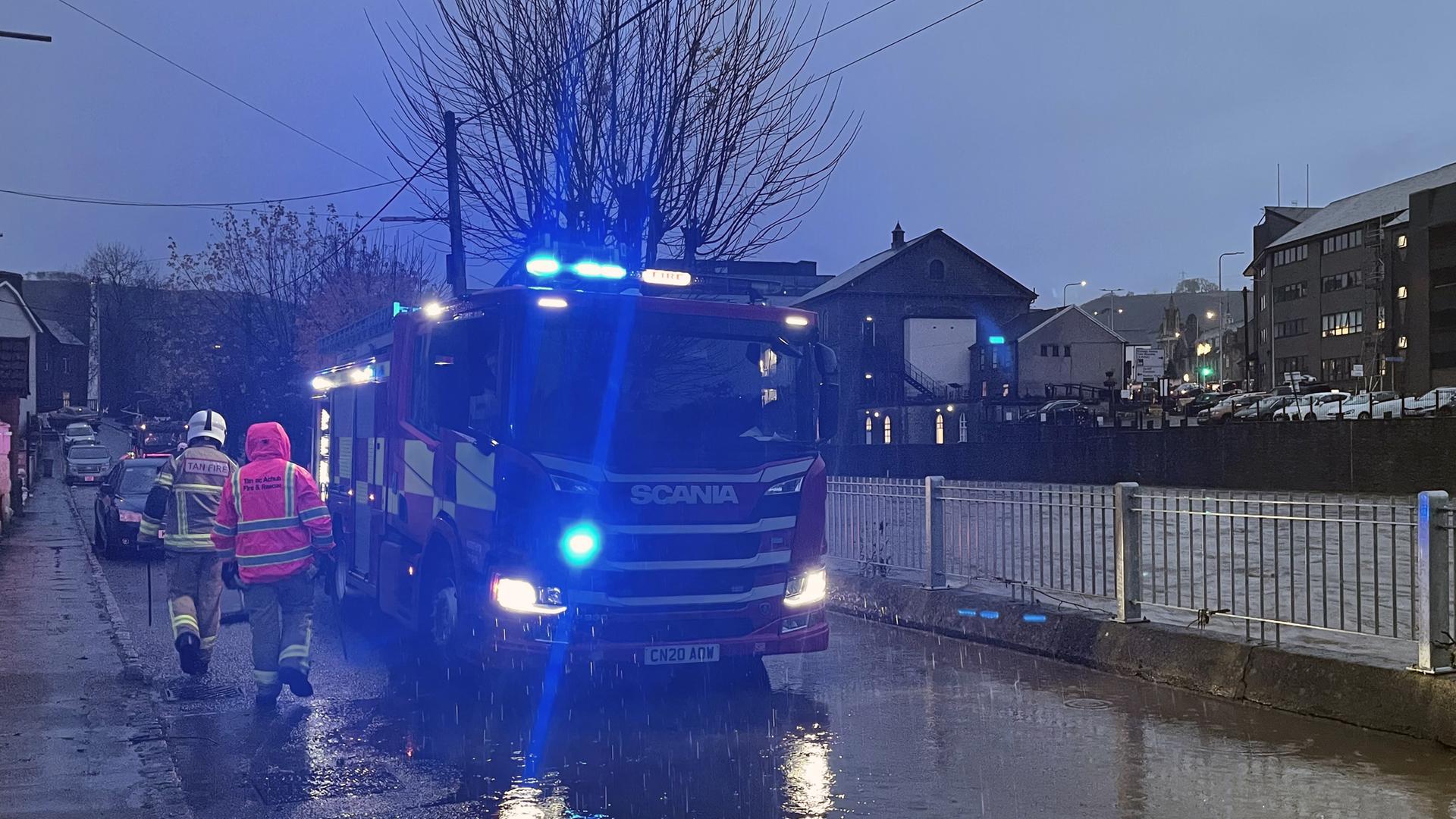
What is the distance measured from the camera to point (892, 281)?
238ft

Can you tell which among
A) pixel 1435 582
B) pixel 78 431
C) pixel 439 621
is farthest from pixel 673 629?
pixel 78 431

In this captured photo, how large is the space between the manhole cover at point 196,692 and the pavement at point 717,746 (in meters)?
0.03

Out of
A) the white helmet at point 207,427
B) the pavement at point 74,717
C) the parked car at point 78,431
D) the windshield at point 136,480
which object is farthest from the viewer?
the parked car at point 78,431

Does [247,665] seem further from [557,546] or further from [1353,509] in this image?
[1353,509]

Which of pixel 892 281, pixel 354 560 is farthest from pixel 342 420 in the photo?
pixel 892 281

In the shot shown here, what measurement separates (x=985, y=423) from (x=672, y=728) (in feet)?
150

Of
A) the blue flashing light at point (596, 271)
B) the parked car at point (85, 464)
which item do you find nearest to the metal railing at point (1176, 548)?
the blue flashing light at point (596, 271)

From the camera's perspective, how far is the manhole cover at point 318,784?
246 inches

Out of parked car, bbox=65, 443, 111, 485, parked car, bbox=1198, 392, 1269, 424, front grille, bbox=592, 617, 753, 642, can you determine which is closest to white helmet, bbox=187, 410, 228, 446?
front grille, bbox=592, 617, 753, 642

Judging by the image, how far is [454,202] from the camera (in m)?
21.5

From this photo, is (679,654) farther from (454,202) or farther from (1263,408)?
(1263,408)

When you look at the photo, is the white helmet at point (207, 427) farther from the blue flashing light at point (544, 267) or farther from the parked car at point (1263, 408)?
the parked car at point (1263, 408)

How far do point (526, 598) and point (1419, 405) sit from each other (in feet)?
129

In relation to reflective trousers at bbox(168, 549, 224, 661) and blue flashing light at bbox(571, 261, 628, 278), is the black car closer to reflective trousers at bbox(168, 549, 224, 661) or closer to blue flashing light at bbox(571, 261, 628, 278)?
reflective trousers at bbox(168, 549, 224, 661)
